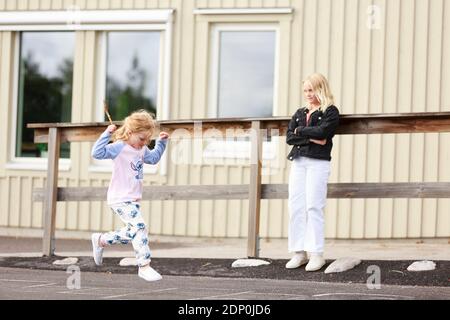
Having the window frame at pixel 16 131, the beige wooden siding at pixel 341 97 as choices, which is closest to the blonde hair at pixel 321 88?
the beige wooden siding at pixel 341 97

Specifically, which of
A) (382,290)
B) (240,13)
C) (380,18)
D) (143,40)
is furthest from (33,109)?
(382,290)

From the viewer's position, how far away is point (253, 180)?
32.3 ft

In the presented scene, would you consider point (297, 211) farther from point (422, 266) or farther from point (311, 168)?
point (422, 266)

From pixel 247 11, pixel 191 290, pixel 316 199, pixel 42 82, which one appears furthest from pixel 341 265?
pixel 42 82

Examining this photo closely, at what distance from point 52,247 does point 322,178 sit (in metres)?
3.21

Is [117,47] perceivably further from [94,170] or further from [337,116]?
[337,116]

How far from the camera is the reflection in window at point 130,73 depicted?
13.9 meters

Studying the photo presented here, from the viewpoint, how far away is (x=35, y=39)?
1440 centimetres

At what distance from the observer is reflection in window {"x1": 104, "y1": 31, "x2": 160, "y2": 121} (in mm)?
13859

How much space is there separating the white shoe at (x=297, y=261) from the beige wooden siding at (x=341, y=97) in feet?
12.7

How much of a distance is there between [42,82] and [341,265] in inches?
271

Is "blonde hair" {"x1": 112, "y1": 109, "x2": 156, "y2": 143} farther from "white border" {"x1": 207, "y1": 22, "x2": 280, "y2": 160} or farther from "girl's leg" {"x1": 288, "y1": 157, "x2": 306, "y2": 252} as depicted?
"white border" {"x1": 207, "y1": 22, "x2": 280, "y2": 160}

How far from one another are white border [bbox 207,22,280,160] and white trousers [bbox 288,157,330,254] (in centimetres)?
401

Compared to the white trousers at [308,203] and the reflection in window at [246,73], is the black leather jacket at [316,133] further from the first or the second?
the reflection in window at [246,73]
